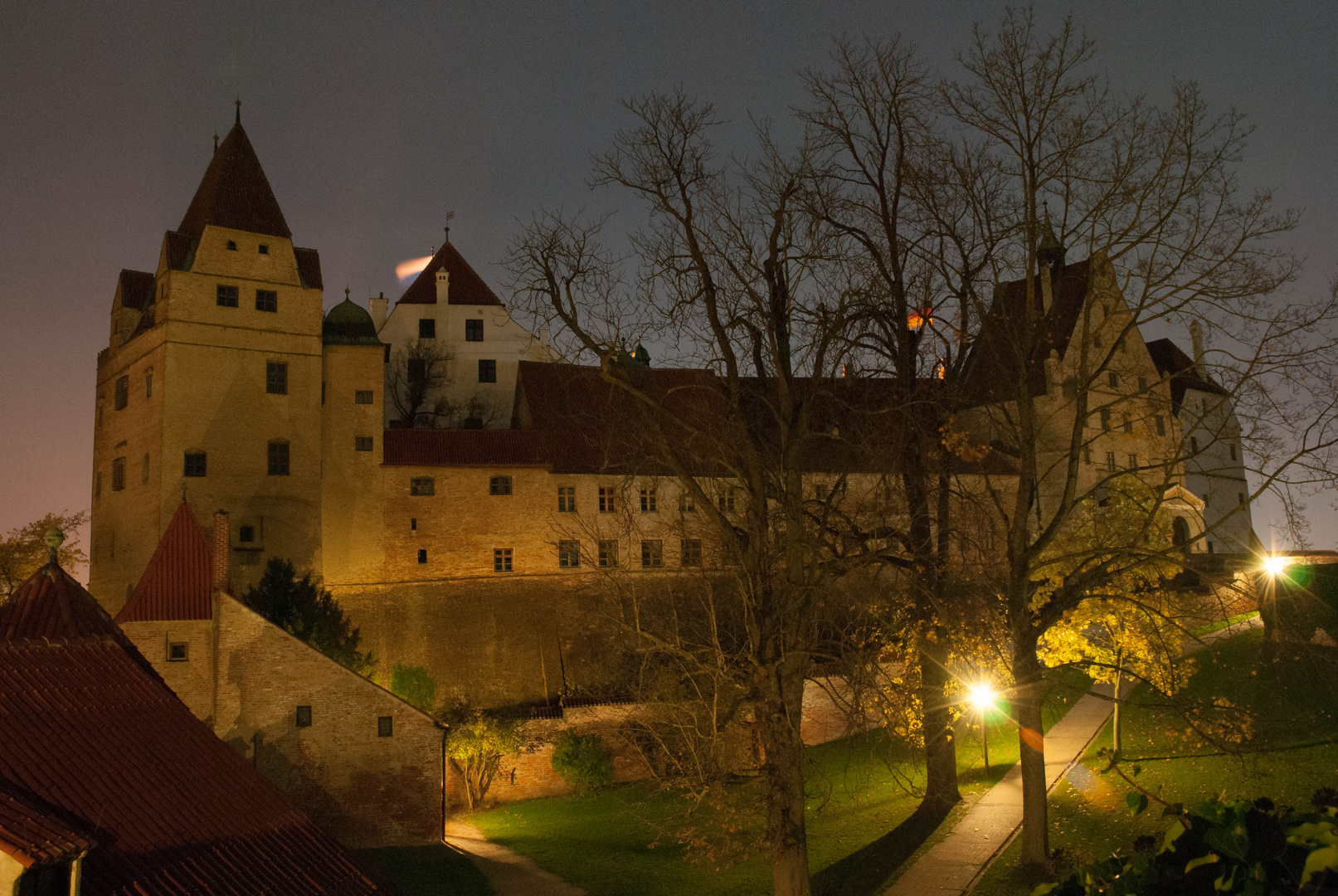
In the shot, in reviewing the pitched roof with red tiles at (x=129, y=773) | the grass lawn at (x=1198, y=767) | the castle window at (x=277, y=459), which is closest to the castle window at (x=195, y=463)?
the castle window at (x=277, y=459)

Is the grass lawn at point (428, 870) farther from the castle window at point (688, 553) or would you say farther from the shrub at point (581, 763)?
the castle window at point (688, 553)

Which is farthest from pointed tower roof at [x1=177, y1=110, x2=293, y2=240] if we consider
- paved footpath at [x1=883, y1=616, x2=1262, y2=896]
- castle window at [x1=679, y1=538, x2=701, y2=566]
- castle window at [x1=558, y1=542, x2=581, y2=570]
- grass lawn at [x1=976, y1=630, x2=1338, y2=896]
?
grass lawn at [x1=976, y1=630, x2=1338, y2=896]

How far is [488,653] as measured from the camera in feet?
117

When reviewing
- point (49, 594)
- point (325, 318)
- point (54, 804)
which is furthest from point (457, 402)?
point (54, 804)

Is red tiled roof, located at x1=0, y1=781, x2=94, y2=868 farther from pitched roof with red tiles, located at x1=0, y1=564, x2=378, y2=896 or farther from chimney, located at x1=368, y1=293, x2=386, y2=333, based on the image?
chimney, located at x1=368, y1=293, x2=386, y2=333

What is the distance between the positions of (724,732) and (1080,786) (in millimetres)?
9516

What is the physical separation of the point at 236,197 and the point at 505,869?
2600 centimetres

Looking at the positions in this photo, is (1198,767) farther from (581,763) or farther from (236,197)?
(236,197)

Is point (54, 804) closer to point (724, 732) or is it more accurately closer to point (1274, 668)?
point (724, 732)

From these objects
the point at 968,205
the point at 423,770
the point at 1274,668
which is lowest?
the point at 423,770

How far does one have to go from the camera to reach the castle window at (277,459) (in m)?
35.2

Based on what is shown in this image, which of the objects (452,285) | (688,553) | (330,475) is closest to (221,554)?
(330,475)

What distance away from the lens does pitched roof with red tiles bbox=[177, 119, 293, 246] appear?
36219mm

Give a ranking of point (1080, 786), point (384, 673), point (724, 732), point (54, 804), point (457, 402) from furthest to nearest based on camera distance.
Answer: point (457, 402), point (384, 673), point (1080, 786), point (724, 732), point (54, 804)
